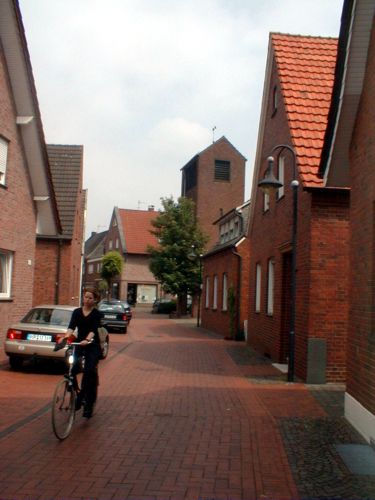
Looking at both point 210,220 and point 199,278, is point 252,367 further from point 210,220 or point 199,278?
point 210,220

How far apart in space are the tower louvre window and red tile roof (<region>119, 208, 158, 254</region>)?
513 inches

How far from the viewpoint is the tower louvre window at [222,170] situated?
53.0 m

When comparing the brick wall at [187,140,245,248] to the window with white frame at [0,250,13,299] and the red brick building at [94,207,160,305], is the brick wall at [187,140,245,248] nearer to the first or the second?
the red brick building at [94,207,160,305]

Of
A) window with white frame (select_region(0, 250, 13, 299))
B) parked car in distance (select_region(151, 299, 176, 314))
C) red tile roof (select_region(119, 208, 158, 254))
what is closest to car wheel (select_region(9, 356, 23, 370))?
window with white frame (select_region(0, 250, 13, 299))

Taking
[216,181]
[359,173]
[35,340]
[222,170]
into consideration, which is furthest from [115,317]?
[222,170]

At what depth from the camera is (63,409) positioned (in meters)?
6.91

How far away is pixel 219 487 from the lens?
5258 mm

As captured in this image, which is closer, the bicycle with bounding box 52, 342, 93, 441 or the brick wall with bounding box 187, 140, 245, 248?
the bicycle with bounding box 52, 342, 93, 441

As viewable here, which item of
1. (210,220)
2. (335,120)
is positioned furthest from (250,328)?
(210,220)

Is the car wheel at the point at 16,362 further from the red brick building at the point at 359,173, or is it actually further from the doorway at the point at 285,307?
the red brick building at the point at 359,173

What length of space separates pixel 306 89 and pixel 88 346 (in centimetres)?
981

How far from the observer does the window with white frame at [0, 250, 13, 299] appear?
14.4 metres

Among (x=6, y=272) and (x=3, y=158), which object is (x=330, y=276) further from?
(x=3, y=158)

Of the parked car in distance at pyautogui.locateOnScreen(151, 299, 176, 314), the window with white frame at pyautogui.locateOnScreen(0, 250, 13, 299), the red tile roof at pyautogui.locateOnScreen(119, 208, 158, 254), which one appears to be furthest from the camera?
the red tile roof at pyautogui.locateOnScreen(119, 208, 158, 254)
